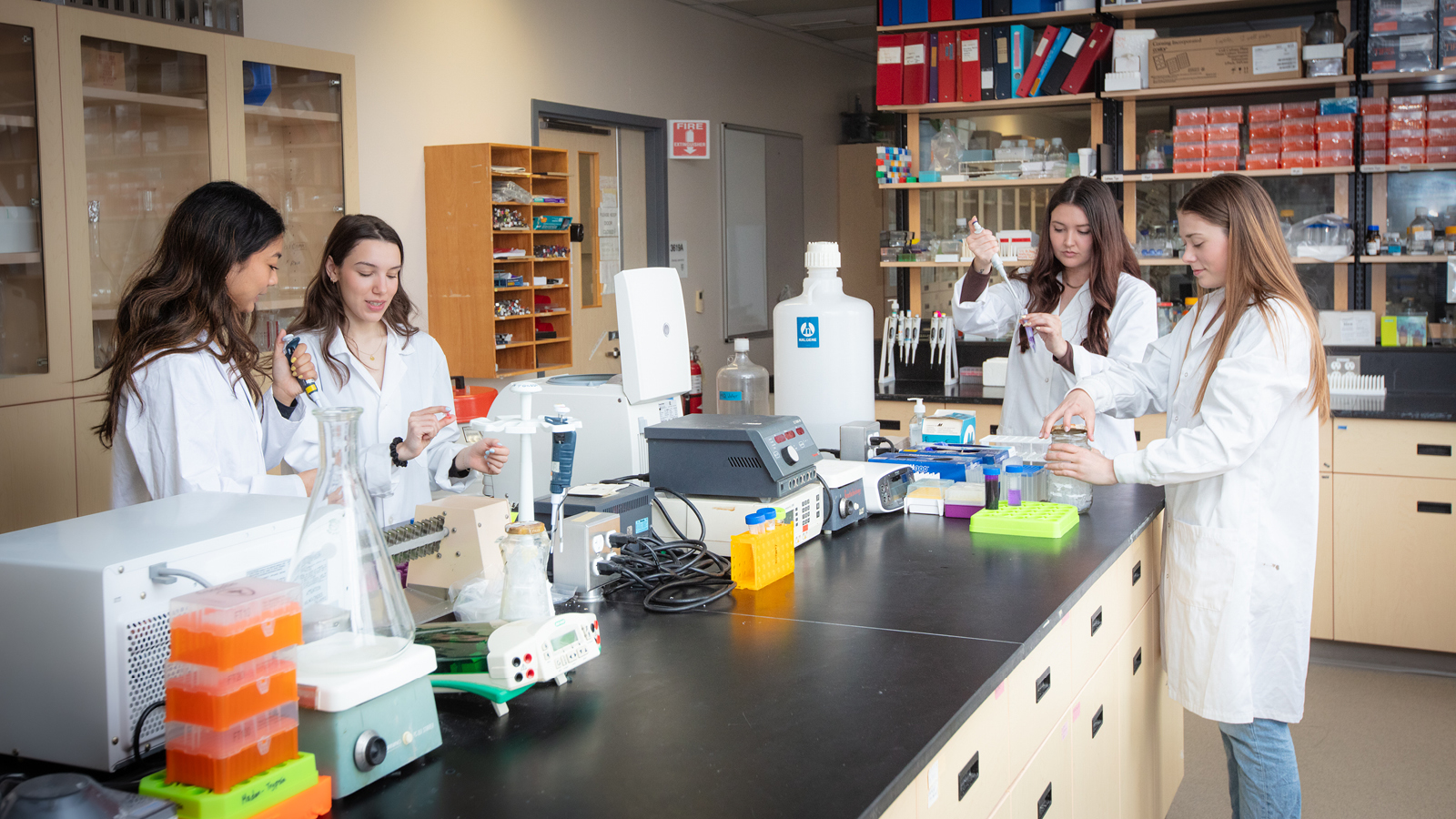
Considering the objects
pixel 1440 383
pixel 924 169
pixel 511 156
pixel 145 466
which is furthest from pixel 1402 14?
pixel 145 466

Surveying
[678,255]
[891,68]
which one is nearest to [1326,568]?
[891,68]

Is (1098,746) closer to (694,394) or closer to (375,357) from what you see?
(375,357)

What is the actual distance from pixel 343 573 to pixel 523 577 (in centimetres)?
35

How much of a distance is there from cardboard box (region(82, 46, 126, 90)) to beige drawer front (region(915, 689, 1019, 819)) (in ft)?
9.97

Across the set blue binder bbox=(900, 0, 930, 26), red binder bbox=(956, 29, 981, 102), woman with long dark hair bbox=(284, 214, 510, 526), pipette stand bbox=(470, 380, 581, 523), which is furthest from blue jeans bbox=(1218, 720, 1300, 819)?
blue binder bbox=(900, 0, 930, 26)

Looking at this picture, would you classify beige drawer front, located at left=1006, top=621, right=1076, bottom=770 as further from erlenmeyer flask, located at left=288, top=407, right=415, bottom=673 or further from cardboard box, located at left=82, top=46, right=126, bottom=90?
cardboard box, located at left=82, top=46, right=126, bottom=90

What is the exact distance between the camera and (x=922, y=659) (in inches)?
57.9

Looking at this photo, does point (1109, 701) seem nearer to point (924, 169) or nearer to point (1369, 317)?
point (1369, 317)

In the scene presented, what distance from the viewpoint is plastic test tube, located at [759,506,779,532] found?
1.90 m

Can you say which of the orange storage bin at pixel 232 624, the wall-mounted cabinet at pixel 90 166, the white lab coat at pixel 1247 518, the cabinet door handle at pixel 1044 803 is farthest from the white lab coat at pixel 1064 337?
the wall-mounted cabinet at pixel 90 166

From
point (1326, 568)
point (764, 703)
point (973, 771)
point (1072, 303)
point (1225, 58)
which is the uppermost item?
point (1225, 58)

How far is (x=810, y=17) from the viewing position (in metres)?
7.31

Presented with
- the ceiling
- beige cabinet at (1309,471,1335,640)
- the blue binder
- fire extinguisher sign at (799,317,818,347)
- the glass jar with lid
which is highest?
the ceiling

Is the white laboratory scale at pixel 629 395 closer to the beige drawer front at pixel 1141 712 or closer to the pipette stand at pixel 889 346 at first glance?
the beige drawer front at pixel 1141 712
